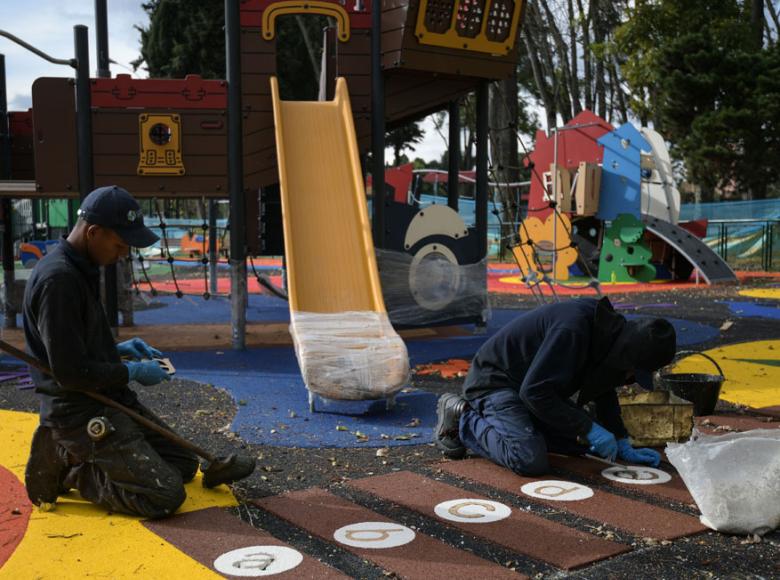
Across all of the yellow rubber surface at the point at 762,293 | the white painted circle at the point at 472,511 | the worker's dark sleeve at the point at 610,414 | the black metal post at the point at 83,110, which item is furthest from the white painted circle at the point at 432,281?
the yellow rubber surface at the point at 762,293

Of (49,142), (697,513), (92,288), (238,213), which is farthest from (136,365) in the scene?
(49,142)

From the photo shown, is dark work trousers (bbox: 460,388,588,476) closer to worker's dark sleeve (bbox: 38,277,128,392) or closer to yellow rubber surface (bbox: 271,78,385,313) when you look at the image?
worker's dark sleeve (bbox: 38,277,128,392)

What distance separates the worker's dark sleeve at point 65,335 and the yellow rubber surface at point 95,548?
0.65 metres

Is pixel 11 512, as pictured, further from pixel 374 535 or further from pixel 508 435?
pixel 508 435

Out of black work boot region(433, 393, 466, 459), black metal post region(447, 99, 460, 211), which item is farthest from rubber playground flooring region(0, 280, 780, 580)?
black metal post region(447, 99, 460, 211)

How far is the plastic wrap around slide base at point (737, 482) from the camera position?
346 cm

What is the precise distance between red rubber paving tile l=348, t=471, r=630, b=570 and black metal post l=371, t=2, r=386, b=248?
17.3 feet

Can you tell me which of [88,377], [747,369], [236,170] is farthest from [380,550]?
[236,170]

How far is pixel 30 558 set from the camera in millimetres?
3229

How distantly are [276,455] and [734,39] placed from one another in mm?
25270

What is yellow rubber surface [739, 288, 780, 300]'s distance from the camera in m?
14.0

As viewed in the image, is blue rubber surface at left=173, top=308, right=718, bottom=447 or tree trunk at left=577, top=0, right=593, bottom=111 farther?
tree trunk at left=577, top=0, right=593, bottom=111

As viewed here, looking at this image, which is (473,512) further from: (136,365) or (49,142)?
(49,142)

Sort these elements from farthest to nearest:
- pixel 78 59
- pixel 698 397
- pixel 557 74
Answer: pixel 557 74 → pixel 78 59 → pixel 698 397
